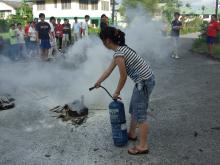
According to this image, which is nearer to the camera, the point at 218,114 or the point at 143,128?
the point at 143,128

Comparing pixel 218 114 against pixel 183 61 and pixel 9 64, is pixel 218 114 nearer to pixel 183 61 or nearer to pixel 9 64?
pixel 183 61

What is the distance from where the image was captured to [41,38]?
1459cm

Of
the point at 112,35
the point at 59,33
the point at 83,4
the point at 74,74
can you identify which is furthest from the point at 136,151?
the point at 83,4

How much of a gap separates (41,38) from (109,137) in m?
9.44

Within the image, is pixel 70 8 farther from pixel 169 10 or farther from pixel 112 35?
pixel 112 35

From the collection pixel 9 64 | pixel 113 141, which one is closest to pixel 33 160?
pixel 113 141

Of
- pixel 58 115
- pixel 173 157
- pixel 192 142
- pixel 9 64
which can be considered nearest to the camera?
pixel 173 157

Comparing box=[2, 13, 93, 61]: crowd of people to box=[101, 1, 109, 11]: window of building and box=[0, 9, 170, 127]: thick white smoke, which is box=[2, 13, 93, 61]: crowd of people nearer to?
box=[0, 9, 170, 127]: thick white smoke

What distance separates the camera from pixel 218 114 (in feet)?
23.2

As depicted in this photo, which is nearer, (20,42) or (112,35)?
(112,35)

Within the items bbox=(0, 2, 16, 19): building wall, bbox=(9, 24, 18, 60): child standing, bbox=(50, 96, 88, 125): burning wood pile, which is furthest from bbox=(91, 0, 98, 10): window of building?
bbox=(50, 96, 88, 125): burning wood pile

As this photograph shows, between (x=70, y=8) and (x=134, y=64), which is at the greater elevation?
(x=70, y=8)

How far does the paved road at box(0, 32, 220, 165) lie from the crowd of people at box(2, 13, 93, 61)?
22.7ft

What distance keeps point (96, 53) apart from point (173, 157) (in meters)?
5.00
